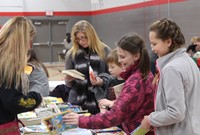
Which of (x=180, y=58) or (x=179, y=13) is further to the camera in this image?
(x=179, y=13)

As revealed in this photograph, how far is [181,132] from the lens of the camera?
1951 mm

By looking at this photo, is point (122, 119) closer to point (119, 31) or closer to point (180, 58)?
point (180, 58)

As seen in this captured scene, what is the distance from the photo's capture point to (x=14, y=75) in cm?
194

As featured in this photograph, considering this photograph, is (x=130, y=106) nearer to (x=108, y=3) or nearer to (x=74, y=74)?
(x=74, y=74)

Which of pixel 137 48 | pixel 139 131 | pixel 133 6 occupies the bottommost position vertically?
pixel 139 131

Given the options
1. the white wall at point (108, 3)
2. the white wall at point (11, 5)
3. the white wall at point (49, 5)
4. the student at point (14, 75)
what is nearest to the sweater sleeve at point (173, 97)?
the student at point (14, 75)

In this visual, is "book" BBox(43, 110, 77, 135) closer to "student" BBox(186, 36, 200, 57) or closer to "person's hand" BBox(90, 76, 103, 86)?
"person's hand" BBox(90, 76, 103, 86)

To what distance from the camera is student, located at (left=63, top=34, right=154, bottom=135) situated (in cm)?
206

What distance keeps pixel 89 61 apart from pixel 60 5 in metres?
12.0

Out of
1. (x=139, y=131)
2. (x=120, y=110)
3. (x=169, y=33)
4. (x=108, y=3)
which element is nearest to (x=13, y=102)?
(x=120, y=110)

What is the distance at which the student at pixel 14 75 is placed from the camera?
1.91m

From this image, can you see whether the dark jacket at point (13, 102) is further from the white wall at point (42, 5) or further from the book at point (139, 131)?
the white wall at point (42, 5)

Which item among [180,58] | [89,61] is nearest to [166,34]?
[180,58]

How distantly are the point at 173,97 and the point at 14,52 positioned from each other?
1.00m
